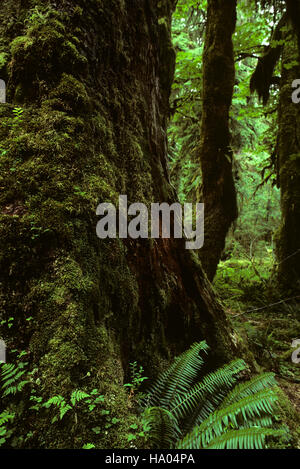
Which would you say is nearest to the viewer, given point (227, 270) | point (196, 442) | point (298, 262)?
point (196, 442)

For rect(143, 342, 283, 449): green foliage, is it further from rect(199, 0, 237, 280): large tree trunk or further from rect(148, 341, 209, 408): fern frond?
rect(199, 0, 237, 280): large tree trunk

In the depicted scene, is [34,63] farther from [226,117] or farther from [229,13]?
[229,13]

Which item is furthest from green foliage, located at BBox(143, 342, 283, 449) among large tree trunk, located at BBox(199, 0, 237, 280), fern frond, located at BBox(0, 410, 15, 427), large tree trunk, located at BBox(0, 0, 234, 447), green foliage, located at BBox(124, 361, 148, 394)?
large tree trunk, located at BBox(199, 0, 237, 280)

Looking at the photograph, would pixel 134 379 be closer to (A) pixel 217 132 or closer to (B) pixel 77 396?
(B) pixel 77 396

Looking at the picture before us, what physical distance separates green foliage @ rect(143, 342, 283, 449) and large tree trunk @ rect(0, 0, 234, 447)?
266 millimetres

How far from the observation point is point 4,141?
86.8 inches

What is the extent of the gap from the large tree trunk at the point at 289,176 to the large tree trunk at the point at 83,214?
5107 mm

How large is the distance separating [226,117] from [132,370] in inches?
244

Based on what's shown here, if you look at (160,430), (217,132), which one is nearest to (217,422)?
(160,430)

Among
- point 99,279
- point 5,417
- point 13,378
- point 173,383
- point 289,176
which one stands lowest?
point 173,383

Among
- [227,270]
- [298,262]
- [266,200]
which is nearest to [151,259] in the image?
[298,262]

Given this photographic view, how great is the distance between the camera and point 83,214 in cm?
212

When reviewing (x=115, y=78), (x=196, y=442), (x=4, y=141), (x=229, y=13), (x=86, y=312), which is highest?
(x=229, y=13)

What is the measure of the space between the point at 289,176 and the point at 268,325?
4.89 meters
